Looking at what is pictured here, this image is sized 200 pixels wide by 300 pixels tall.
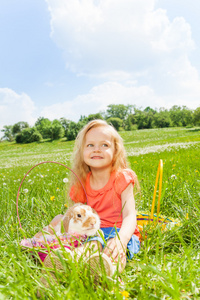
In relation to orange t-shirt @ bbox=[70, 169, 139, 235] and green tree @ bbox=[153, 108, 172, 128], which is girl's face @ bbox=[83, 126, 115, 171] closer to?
orange t-shirt @ bbox=[70, 169, 139, 235]

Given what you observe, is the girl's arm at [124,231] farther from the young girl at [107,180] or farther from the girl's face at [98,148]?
the girl's face at [98,148]

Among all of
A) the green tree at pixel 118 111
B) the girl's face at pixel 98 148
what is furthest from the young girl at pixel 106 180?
the green tree at pixel 118 111

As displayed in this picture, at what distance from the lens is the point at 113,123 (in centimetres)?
7931

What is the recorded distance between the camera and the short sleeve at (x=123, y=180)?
99.5 inches

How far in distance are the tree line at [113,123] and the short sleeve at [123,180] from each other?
4274 cm

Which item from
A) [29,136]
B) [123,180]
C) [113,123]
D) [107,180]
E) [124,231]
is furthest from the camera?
[113,123]

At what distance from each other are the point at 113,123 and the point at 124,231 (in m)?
77.7

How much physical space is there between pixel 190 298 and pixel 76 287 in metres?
0.64

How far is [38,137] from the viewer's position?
6053 centimetres

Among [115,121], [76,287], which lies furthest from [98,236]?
[115,121]

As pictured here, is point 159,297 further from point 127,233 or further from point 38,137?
point 38,137

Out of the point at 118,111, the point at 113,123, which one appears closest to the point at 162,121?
the point at 113,123

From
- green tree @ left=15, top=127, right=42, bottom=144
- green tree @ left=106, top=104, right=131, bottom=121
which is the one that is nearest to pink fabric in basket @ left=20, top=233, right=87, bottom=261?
green tree @ left=15, top=127, right=42, bottom=144

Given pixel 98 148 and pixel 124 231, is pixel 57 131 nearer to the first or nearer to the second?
pixel 98 148
